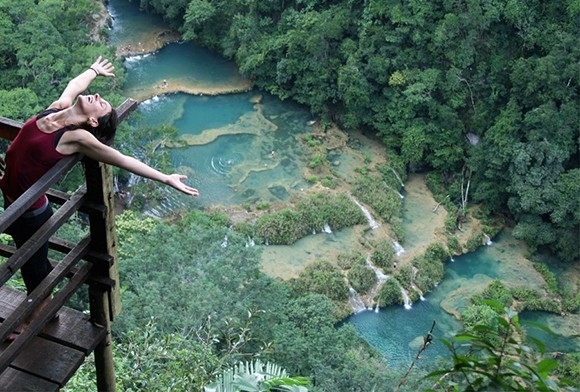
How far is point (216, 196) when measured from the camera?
662 inches

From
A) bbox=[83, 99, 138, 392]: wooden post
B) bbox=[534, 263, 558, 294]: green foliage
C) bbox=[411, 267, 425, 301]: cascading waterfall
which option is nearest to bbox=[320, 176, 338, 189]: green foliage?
bbox=[411, 267, 425, 301]: cascading waterfall

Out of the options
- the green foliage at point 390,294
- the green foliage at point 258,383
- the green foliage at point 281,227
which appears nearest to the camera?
the green foliage at point 258,383

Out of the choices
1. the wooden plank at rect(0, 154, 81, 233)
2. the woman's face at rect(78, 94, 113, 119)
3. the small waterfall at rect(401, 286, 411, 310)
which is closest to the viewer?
the wooden plank at rect(0, 154, 81, 233)

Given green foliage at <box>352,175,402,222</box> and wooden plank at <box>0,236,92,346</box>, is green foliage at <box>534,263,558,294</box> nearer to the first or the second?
green foliage at <box>352,175,402,222</box>

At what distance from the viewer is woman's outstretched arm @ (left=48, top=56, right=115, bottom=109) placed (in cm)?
327

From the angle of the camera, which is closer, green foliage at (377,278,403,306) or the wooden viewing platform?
the wooden viewing platform

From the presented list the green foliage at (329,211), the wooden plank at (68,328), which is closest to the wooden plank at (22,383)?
the wooden plank at (68,328)

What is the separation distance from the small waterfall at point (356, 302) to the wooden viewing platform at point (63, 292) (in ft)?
38.5

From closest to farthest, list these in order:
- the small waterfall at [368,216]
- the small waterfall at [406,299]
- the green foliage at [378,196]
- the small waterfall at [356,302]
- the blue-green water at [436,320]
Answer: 1. the blue-green water at [436,320]
2. the small waterfall at [356,302]
3. the small waterfall at [406,299]
4. the small waterfall at [368,216]
5. the green foliage at [378,196]

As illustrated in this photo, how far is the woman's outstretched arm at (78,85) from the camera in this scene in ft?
10.7

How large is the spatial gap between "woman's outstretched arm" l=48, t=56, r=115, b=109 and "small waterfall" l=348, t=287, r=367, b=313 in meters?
11.8

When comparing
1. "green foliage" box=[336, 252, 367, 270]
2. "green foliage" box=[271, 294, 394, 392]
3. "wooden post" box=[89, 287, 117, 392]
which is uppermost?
"wooden post" box=[89, 287, 117, 392]

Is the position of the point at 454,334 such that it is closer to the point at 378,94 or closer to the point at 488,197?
the point at 488,197

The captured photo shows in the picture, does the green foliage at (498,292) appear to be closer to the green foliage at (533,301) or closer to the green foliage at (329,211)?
the green foliage at (533,301)
